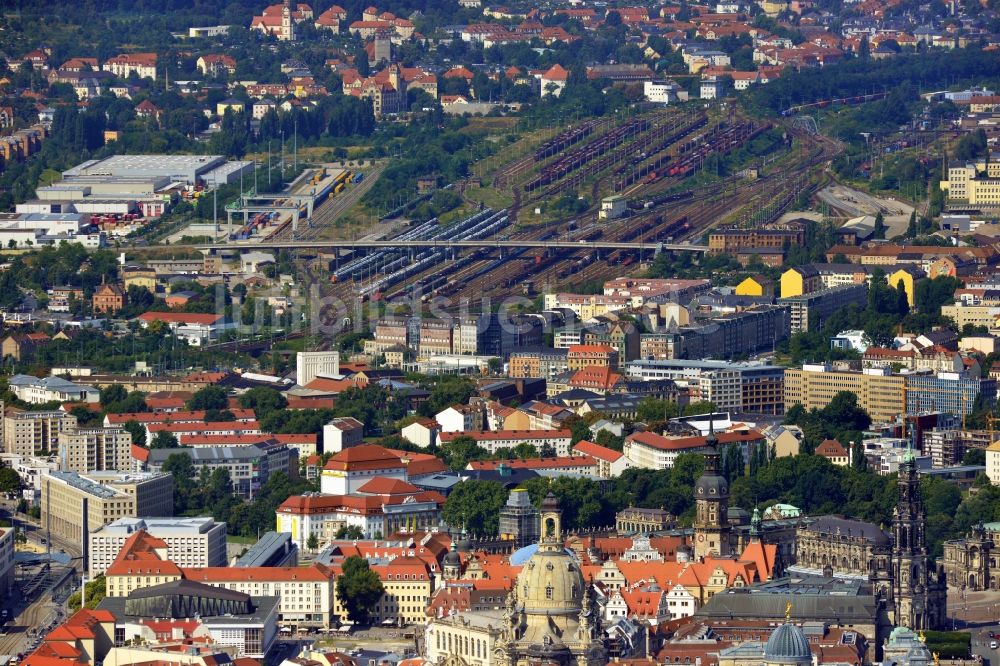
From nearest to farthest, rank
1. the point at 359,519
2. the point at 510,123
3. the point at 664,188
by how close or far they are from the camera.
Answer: the point at 359,519, the point at 664,188, the point at 510,123

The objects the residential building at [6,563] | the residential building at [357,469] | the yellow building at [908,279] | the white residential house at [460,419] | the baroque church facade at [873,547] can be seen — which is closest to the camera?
the baroque church facade at [873,547]

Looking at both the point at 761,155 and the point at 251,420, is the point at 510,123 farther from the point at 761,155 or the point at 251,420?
the point at 251,420

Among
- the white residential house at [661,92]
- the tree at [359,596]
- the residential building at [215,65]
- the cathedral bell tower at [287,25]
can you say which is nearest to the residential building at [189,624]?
the tree at [359,596]

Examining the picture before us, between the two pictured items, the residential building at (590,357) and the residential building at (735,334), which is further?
the residential building at (735,334)

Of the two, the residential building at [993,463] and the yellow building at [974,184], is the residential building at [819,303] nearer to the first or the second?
the yellow building at [974,184]

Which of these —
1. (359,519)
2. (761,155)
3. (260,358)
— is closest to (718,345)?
(260,358)

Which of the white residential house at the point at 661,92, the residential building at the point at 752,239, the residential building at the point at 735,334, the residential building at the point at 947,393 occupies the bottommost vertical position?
the residential building at the point at 947,393
